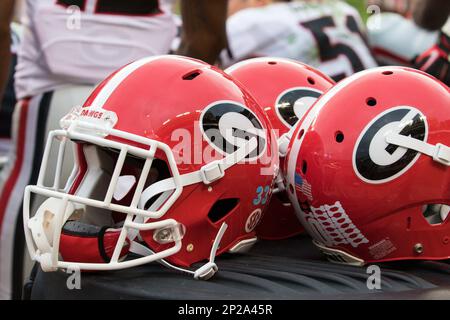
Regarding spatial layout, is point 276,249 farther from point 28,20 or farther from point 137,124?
point 28,20

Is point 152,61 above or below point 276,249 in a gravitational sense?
above

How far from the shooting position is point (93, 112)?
1204mm

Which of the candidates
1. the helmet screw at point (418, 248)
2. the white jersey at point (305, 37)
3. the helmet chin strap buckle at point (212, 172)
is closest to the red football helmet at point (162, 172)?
the helmet chin strap buckle at point (212, 172)

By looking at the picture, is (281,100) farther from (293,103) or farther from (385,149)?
(385,149)

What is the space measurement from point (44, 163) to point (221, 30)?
789mm

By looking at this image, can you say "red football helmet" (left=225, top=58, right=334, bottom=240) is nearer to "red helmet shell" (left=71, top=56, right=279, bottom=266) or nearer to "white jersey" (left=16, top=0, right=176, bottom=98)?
"red helmet shell" (left=71, top=56, right=279, bottom=266)

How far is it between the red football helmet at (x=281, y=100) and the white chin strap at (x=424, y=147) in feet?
0.85

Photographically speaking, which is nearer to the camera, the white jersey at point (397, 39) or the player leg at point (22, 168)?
the player leg at point (22, 168)

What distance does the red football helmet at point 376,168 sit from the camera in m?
1.23

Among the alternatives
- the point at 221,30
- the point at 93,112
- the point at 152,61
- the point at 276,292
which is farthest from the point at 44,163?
the point at 221,30

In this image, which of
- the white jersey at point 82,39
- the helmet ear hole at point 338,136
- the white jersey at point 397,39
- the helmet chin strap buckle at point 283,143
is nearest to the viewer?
the helmet ear hole at point 338,136

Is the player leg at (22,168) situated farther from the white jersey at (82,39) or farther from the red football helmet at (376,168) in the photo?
the red football helmet at (376,168)

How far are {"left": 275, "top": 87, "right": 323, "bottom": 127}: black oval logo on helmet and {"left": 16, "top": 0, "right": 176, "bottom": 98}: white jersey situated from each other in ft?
1.95
